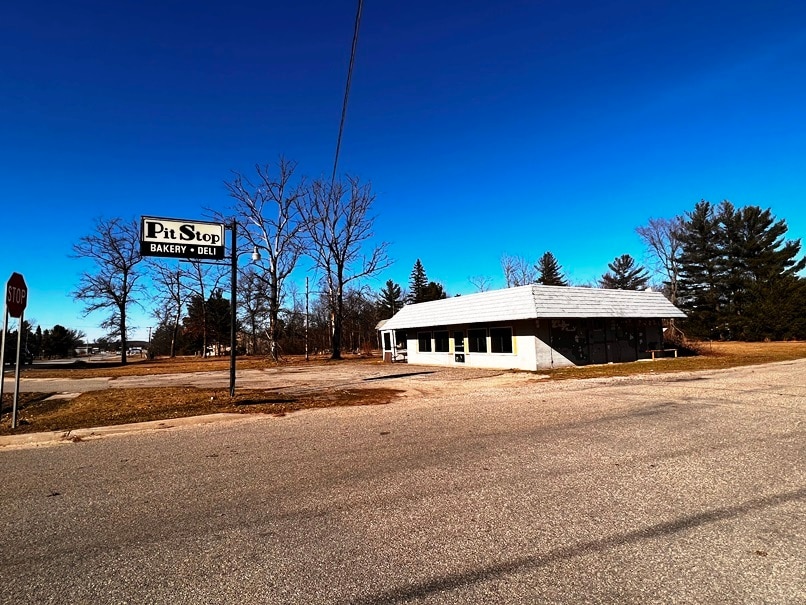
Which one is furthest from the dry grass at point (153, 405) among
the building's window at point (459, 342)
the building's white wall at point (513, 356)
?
the building's window at point (459, 342)

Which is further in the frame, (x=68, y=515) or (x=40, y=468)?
(x=40, y=468)

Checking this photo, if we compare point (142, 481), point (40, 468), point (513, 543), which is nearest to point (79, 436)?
point (40, 468)

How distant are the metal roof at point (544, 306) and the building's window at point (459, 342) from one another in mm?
947

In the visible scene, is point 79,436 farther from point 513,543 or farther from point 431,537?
point 513,543

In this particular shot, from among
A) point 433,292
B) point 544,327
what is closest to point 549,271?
point 433,292

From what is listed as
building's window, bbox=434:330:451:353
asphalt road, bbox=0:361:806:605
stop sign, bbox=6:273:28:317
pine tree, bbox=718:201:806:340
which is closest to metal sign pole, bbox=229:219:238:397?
stop sign, bbox=6:273:28:317

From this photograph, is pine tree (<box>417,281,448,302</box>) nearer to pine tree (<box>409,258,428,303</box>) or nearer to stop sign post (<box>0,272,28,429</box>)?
pine tree (<box>409,258,428,303</box>)

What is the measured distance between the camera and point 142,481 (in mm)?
5250

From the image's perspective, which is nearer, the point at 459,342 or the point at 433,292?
the point at 459,342

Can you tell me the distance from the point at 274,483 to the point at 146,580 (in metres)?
2.01

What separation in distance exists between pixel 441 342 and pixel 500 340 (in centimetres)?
571

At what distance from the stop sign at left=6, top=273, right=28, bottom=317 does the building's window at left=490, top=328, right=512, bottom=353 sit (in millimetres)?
19910

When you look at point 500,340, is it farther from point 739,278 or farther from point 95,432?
point 739,278

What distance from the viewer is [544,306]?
22.6 m
